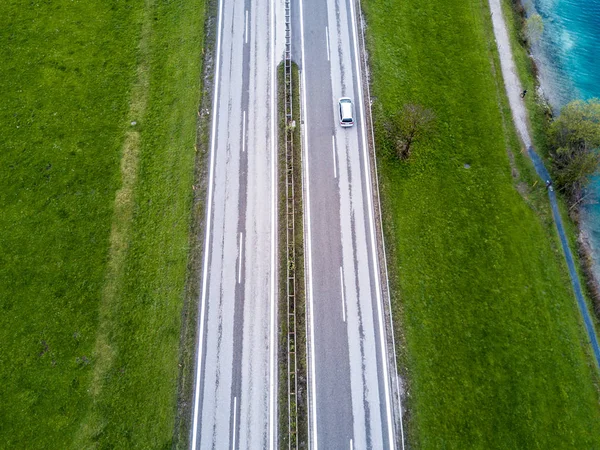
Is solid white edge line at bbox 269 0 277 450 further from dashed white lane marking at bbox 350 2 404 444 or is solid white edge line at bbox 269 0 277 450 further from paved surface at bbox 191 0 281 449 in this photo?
dashed white lane marking at bbox 350 2 404 444

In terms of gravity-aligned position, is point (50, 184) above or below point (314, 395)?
above

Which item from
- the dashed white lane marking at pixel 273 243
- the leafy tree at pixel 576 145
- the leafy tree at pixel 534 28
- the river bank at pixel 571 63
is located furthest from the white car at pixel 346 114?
the leafy tree at pixel 534 28

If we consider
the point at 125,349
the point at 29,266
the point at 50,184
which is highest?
the point at 50,184

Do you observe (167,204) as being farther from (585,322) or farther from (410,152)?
(585,322)

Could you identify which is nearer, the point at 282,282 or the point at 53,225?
the point at 282,282

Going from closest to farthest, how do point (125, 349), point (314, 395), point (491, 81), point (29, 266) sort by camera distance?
point (314, 395) → point (125, 349) → point (29, 266) → point (491, 81)

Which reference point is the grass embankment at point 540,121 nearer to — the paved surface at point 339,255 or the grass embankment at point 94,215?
the paved surface at point 339,255

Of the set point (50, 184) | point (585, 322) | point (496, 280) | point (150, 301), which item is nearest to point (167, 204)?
point (150, 301)
